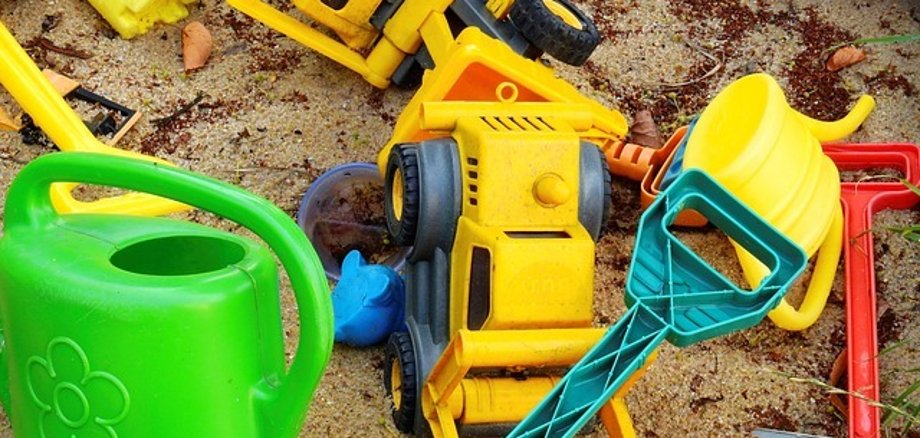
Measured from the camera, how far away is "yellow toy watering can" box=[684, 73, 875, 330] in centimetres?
168

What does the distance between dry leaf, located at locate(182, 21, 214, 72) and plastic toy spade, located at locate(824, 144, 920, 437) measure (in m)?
1.07

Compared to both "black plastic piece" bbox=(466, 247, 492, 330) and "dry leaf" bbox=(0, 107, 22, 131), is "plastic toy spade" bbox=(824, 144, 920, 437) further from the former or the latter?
"dry leaf" bbox=(0, 107, 22, 131)

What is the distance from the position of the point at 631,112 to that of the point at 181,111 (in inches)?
30.4

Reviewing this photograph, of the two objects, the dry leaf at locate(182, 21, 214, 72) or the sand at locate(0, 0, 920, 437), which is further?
the dry leaf at locate(182, 21, 214, 72)

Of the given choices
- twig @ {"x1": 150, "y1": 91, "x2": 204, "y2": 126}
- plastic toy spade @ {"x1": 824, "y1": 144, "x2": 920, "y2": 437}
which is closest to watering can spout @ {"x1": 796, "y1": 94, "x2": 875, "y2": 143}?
plastic toy spade @ {"x1": 824, "y1": 144, "x2": 920, "y2": 437}

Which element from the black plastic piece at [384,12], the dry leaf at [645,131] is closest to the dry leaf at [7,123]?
the black plastic piece at [384,12]

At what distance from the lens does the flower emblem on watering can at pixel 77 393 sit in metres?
1.04

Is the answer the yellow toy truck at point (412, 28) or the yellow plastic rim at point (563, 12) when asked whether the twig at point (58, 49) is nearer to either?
the yellow toy truck at point (412, 28)

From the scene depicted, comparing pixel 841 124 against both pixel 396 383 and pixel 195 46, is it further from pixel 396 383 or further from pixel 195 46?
pixel 195 46

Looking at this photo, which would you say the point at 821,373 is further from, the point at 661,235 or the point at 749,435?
the point at 661,235

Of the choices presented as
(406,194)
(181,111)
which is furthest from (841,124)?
(181,111)

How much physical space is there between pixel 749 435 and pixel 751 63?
78cm

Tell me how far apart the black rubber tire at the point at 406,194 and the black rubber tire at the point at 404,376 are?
13 centimetres

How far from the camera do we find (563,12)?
187 centimetres
